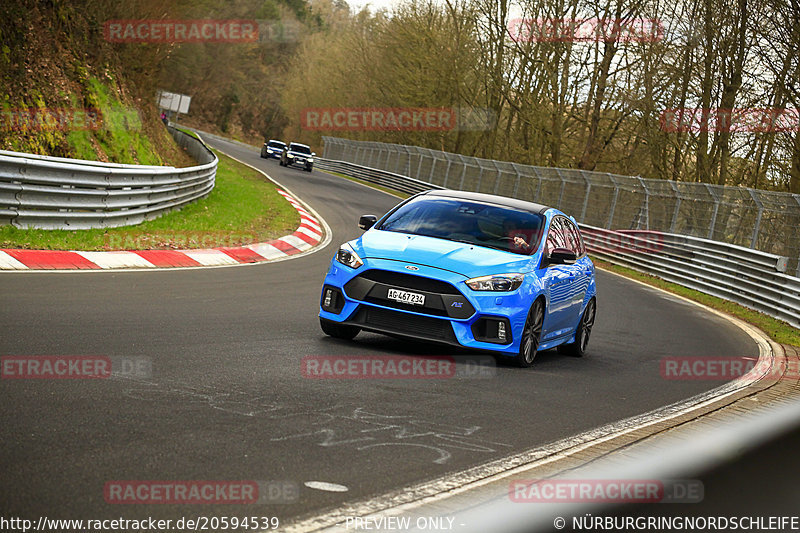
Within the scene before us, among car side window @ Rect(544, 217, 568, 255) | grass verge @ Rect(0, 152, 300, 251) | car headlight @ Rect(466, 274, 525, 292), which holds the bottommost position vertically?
grass verge @ Rect(0, 152, 300, 251)

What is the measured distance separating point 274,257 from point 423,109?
131 feet

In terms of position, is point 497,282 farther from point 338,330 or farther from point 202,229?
point 202,229

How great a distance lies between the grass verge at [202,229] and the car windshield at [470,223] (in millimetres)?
5665

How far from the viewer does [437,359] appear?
9.11 m

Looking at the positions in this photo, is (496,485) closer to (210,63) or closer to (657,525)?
(657,525)

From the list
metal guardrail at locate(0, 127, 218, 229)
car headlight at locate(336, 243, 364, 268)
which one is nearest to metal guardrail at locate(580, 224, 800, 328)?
car headlight at locate(336, 243, 364, 268)

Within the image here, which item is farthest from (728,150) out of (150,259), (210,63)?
(210,63)

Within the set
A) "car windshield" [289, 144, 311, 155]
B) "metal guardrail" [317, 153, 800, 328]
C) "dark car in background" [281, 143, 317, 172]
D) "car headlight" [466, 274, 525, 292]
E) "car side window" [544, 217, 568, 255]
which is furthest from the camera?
"car windshield" [289, 144, 311, 155]

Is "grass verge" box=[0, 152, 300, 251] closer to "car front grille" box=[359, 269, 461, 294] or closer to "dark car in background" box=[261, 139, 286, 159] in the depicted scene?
"car front grille" box=[359, 269, 461, 294]

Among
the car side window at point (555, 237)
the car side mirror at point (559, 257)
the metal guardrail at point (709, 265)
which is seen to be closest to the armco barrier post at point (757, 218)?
the metal guardrail at point (709, 265)

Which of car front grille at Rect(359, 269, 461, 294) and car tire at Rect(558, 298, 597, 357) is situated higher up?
car front grille at Rect(359, 269, 461, 294)

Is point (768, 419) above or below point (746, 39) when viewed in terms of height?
below

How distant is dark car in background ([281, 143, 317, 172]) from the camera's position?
55.1 meters

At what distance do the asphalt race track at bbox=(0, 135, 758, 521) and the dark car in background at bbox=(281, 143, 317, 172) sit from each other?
42.3m
